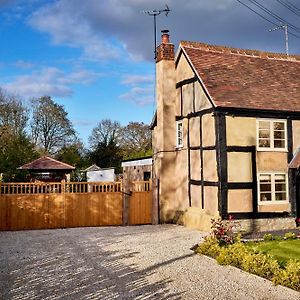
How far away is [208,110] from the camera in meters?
17.9

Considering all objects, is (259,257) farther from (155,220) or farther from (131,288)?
(155,220)

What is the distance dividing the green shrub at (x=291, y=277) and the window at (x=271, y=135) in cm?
952

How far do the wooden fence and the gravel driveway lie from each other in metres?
2.71

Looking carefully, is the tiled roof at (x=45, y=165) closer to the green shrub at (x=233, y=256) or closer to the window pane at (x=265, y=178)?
the window pane at (x=265, y=178)

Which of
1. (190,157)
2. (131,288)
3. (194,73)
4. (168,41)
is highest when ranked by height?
(168,41)

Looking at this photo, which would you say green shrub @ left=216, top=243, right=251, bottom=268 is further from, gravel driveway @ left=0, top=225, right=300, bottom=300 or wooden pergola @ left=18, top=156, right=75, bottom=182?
wooden pergola @ left=18, top=156, right=75, bottom=182

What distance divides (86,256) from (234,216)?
24.3 feet

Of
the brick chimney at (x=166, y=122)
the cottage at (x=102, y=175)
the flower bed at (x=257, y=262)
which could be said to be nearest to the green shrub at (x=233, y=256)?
the flower bed at (x=257, y=262)

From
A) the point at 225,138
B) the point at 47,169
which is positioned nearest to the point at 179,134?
the point at 225,138

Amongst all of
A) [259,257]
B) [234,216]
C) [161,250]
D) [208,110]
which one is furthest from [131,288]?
[208,110]

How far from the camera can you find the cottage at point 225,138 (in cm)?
1728

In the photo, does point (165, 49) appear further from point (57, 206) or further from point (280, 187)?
point (57, 206)

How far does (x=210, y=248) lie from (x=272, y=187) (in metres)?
6.93

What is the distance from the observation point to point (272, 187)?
17.8 m
